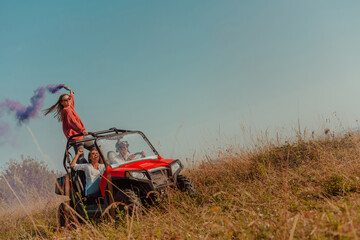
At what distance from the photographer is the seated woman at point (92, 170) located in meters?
5.43

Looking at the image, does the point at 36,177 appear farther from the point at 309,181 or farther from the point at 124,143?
the point at 309,181

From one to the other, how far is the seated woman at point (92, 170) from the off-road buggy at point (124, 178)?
10 centimetres

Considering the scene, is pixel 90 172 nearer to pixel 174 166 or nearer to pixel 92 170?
pixel 92 170

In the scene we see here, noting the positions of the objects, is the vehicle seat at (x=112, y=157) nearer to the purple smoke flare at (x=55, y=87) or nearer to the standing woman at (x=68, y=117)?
the standing woman at (x=68, y=117)

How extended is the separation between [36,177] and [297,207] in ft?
82.3

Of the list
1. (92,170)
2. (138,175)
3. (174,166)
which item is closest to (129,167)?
(138,175)

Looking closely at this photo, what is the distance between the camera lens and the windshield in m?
5.29

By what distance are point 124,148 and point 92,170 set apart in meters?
0.70

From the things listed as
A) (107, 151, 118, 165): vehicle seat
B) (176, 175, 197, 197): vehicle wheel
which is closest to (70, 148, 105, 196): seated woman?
(107, 151, 118, 165): vehicle seat

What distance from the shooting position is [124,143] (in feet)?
18.4

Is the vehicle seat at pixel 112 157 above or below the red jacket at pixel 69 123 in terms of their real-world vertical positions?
below

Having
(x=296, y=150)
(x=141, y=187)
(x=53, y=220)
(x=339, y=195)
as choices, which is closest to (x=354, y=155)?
(x=296, y=150)

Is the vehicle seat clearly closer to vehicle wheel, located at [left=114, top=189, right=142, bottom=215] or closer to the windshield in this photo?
the windshield

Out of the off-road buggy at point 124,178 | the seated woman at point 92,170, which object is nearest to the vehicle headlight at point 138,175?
the off-road buggy at point 124,178
